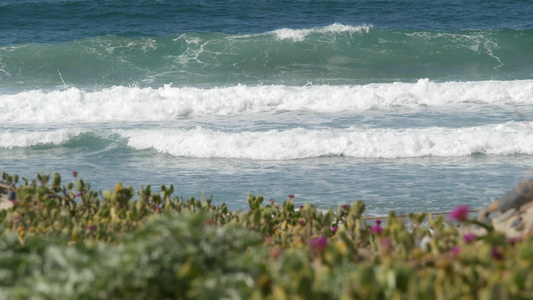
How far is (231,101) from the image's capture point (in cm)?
1571

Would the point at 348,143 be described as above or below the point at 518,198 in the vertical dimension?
above

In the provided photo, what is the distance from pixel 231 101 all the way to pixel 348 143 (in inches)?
223

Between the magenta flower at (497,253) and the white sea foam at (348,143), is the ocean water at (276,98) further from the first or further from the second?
the magenta flower at (497,253)

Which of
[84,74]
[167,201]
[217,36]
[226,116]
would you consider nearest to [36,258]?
[167,201]

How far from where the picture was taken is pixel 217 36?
25.9m

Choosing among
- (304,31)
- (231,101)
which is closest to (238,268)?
(231,101)

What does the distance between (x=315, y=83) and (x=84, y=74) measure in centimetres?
778

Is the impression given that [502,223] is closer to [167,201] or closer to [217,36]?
[167,201]

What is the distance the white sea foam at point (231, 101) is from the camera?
15.1m

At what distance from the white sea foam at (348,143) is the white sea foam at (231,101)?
3.78m

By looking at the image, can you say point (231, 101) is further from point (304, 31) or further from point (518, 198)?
point (518, 198)

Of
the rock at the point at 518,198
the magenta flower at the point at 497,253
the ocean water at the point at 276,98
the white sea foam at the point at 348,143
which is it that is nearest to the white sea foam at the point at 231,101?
the ocean water at the point at 276,98

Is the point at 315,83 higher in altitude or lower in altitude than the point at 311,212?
higher

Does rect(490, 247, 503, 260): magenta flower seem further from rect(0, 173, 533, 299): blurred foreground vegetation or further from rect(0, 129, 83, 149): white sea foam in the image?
rect(0, 129, 83, 149): white sea foam
